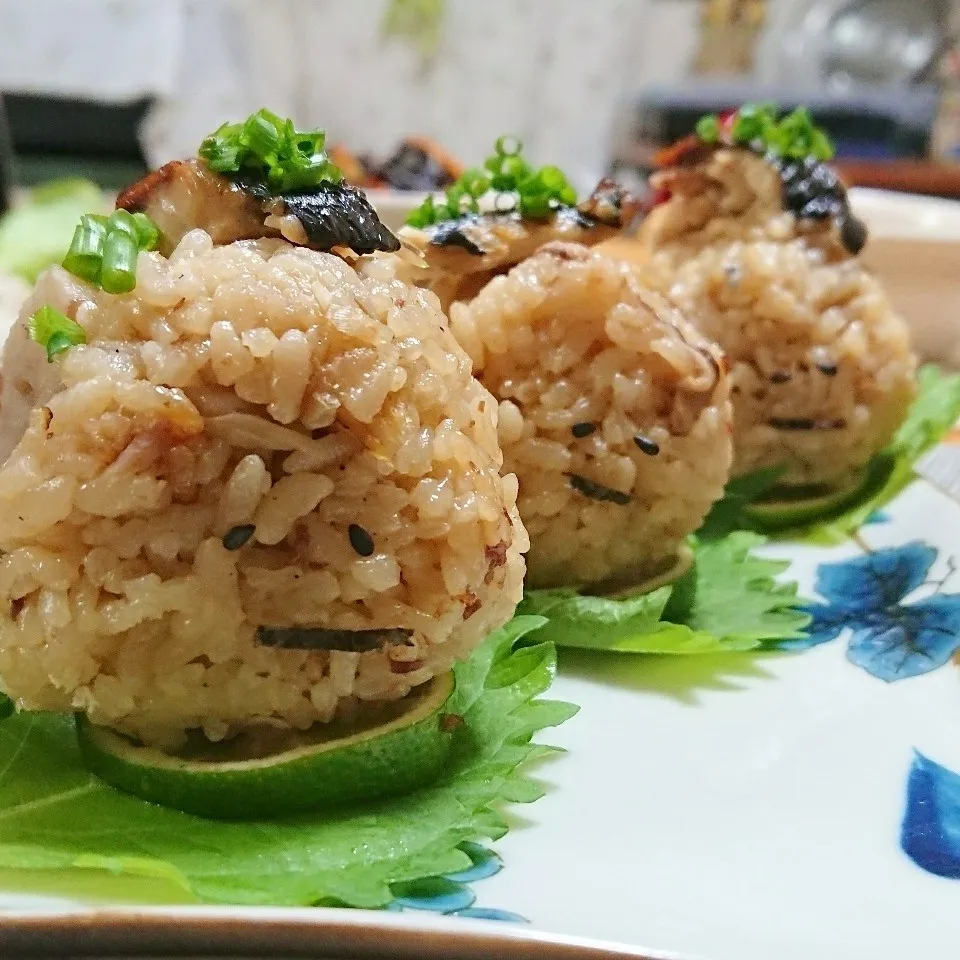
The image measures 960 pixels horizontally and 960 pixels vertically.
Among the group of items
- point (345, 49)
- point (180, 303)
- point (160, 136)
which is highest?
point (180, 303)

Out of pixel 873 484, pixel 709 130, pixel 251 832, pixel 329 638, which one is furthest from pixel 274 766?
pixel 709 130

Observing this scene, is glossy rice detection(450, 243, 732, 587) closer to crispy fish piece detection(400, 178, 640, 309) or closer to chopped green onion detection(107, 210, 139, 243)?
crispy fish piece detection(400, 178, 640, 309)

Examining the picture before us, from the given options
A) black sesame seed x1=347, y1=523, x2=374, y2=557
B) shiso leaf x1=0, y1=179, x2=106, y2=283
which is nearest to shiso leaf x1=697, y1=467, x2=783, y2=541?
black sesame seed x1=347, y1=523, x2=374, y2=557

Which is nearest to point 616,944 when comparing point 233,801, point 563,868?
point 563,868

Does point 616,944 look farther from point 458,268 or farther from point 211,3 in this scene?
point 211,3

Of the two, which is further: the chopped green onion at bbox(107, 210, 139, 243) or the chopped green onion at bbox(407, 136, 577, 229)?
the chopped green onion at bbox(407, 136, 577, 229)

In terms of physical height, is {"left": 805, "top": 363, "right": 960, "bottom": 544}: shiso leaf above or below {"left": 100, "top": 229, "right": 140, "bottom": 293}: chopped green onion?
below
